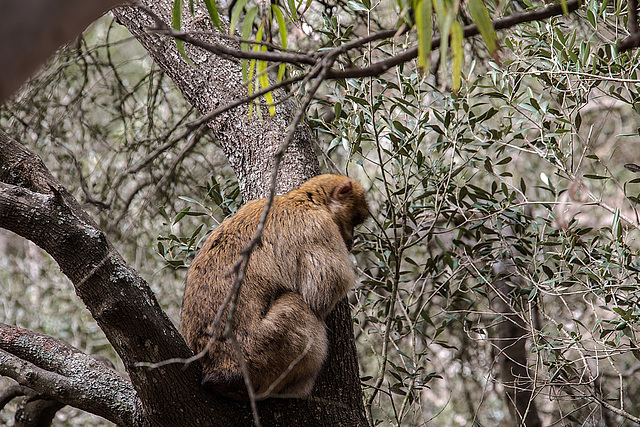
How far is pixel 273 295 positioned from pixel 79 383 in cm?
111

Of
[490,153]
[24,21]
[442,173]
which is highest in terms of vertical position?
[24,21]

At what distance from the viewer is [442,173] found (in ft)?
13.5

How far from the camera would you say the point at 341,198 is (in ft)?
13.0

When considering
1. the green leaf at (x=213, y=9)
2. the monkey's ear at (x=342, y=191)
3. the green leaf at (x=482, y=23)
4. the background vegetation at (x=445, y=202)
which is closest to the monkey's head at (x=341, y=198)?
the monkey's ear at (x=342, y=191)

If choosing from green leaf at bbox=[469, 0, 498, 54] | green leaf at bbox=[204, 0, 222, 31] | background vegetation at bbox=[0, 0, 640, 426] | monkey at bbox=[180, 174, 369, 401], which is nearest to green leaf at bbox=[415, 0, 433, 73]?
green leaf at bbox=[469, 0, 498, 54]

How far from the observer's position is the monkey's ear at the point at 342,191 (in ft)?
12.9

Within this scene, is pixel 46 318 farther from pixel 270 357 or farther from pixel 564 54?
pixel 564 54

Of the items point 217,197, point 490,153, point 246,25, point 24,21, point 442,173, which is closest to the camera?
point 24,21

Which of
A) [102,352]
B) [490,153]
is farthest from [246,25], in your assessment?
[102,352]

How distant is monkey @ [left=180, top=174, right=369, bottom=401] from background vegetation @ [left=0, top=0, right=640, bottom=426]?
0.45m

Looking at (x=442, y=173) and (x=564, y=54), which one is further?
(x=442, y=173)

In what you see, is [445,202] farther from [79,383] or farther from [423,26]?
[423,26]

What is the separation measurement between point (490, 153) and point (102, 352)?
4715 millimetres

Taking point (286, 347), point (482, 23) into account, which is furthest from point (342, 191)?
point (482, 23)
